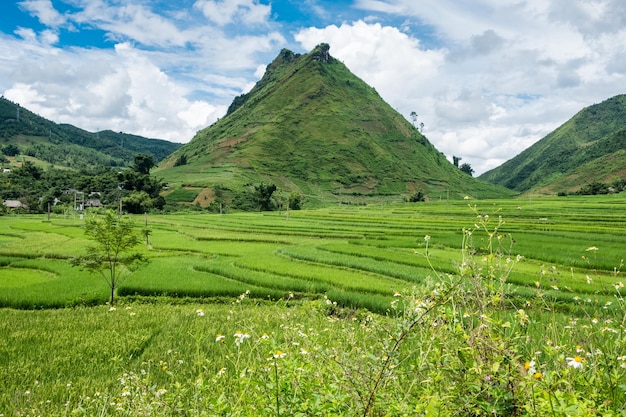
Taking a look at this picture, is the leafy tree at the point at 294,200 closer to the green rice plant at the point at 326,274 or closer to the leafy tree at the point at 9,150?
the green rice plant at the point at 326,274

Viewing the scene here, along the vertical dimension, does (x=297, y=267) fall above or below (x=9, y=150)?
below

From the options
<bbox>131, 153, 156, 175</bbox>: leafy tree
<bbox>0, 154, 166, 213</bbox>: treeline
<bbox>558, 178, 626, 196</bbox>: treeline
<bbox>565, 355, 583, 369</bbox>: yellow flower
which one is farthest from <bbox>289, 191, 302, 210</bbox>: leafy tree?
<bbox>565, 355, 583, 369</bbox>: yellow flower

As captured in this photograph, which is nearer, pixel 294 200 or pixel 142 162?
pixel 294 200

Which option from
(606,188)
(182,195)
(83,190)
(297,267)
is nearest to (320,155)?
(182,195)

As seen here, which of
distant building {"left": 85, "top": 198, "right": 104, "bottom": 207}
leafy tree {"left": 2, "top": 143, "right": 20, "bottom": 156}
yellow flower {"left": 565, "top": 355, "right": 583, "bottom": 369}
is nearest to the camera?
yellow flower {"left": 565, "top": 355, "right": 583, "bottom": 369}

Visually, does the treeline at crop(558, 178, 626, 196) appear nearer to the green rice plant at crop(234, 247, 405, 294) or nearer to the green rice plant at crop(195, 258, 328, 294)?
the green rice plant at crop(234, 247, 405, 294)

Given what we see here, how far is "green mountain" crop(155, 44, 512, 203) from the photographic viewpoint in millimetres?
126375

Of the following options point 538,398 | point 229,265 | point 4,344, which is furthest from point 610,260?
point 4,344

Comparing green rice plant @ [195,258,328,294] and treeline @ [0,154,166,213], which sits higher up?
treeline @ [0,154,166,213]

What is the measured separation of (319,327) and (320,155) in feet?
473

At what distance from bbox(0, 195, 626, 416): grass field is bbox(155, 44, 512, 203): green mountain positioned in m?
76.6

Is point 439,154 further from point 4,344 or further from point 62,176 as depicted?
point 4,344

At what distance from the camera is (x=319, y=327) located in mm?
8445

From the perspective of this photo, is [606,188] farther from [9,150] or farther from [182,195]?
[9,150]
